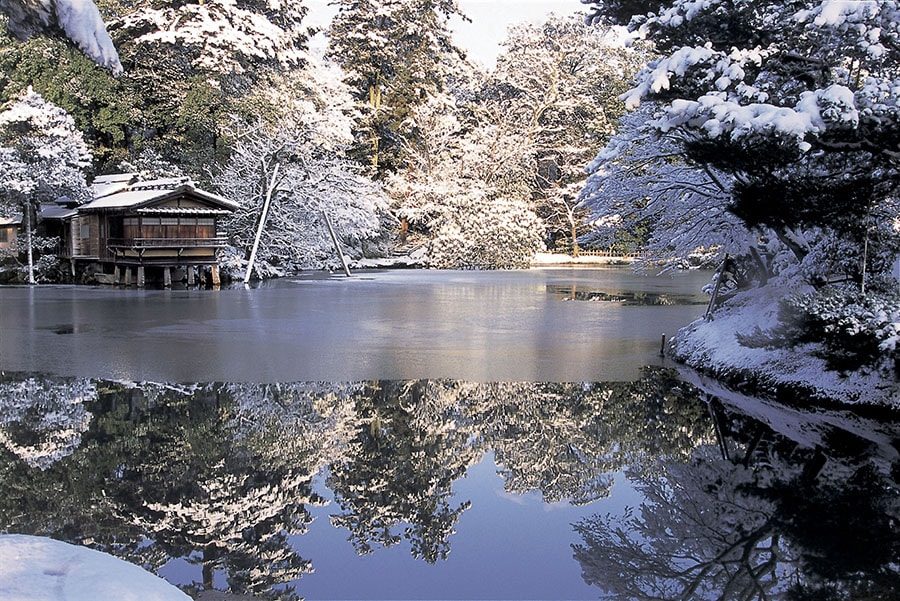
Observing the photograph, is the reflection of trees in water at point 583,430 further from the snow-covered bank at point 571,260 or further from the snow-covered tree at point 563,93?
the snow-covered tree at point 563,93

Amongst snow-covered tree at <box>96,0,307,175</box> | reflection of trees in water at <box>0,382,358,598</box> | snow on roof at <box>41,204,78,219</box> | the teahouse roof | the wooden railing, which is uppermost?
snow-covered tree at <box>96,0,307,175</box>

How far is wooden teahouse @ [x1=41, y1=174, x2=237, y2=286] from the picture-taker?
80.3 ft

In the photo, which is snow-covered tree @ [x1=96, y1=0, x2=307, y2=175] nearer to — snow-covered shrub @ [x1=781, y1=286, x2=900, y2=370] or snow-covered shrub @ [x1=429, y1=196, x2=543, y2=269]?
snow-covered shrub @ [x1=429, y1=196, x2=543, y2=269]

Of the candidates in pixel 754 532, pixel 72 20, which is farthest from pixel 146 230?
pixel 754 532

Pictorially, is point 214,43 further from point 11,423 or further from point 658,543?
point 658,543

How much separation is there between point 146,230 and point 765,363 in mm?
20023

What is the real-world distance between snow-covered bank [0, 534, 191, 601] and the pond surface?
1.13 m

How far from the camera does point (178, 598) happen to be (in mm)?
3027

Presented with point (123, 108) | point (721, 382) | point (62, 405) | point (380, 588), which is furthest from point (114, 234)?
point (380, 588)

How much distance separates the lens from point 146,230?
968 inches

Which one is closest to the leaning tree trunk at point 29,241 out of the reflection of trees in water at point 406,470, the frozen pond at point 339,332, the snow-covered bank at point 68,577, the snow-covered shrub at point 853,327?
the frozen pond at point 339,332

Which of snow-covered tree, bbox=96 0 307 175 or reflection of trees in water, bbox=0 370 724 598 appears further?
snow-covered tree, bbox=96 0 307 175

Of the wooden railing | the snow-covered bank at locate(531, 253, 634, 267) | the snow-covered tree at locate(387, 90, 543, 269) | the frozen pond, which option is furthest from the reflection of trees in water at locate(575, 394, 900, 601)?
the snow-covered bank at locate(531, 253, 634, 267)

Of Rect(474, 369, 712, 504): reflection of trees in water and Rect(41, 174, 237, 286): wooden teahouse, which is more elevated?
Rect(41, 174, 237, 286): wooden teahouse
